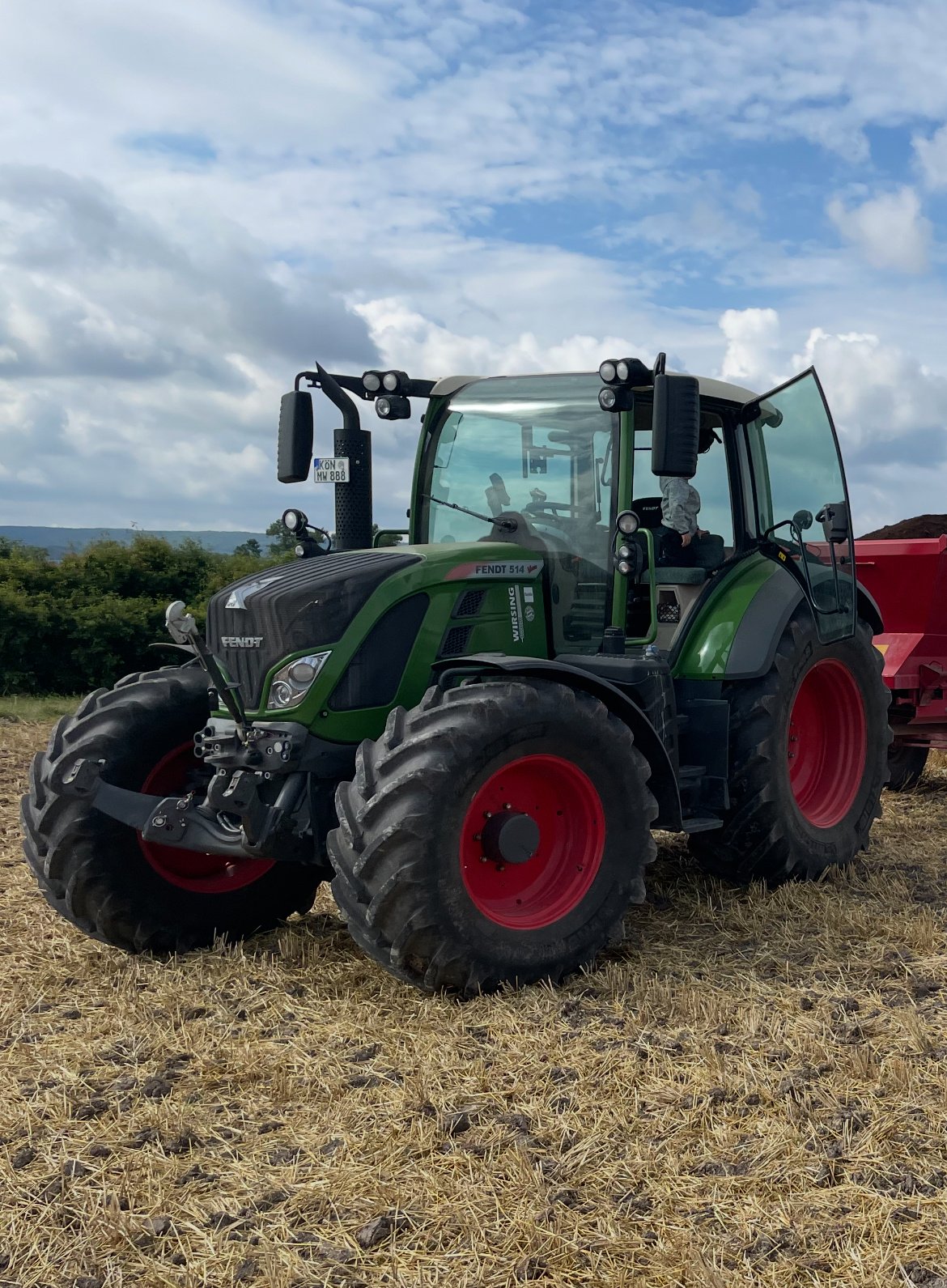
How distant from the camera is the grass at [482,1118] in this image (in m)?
2.92

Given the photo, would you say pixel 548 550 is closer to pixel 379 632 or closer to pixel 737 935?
pixel 379 632

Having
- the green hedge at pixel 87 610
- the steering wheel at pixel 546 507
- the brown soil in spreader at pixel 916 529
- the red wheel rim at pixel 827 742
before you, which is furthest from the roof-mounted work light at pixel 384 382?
the green hedge at pixel 87 610

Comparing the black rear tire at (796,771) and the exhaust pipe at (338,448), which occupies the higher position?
the exhaust pipe at (338,448)

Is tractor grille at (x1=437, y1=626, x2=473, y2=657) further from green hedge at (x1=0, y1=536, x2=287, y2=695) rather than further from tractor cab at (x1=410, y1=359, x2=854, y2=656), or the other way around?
A: green hedge at (x1=0, y1=536, x2=287, y2=695)

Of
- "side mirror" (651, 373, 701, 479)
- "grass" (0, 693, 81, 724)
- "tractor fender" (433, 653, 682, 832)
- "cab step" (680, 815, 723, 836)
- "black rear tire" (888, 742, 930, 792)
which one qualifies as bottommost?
"grass" (0, 693, 81, 724)

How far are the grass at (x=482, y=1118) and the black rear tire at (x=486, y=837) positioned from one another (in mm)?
189

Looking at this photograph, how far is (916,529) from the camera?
13.8 m

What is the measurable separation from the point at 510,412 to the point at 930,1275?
3.79 m

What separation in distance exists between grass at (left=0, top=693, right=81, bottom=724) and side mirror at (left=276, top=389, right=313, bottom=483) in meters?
8.91

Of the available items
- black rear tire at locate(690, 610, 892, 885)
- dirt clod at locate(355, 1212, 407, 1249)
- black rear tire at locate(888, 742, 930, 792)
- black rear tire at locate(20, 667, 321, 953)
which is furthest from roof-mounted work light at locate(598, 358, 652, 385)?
black rear tire at locate(888, 742, 930, 792)

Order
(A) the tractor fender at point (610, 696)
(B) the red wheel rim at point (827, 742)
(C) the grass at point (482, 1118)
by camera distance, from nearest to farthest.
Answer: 1. (C) the grass at point (482, 1118)
2. (A) the tractor fender at point (610, 696)
3. (B) the red wheel rim at point (827, 742)

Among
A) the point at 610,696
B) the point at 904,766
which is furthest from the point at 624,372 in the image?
the point at 904,766

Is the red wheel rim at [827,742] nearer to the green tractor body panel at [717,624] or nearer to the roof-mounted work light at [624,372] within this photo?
the green tractor body panel at [717,624]

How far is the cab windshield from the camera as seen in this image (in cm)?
534
